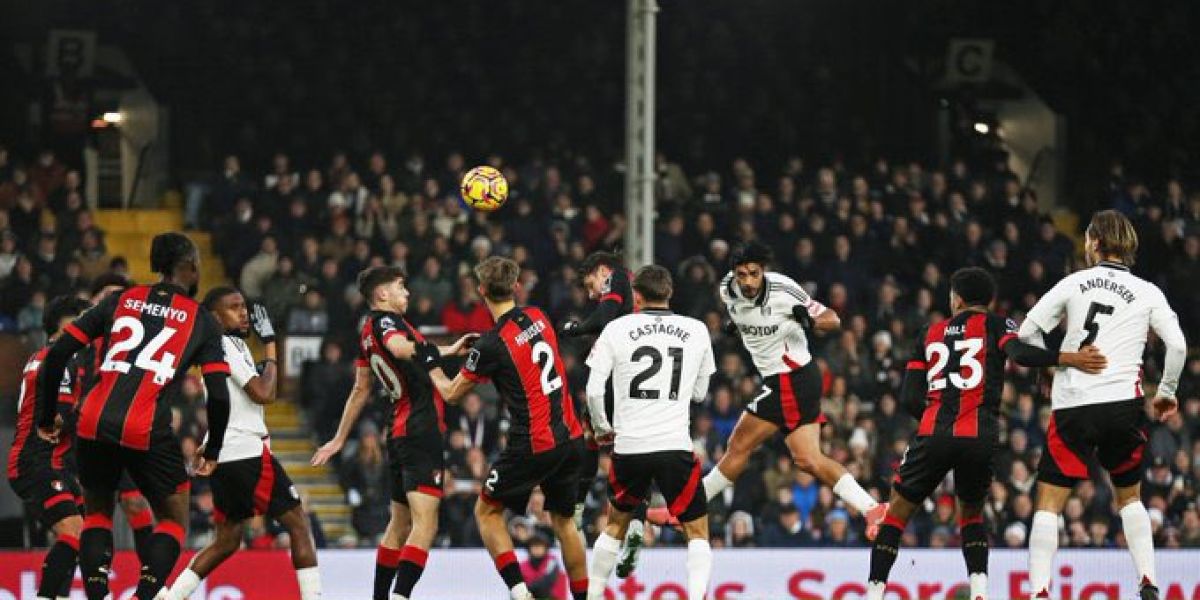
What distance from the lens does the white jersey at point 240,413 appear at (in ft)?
38.3

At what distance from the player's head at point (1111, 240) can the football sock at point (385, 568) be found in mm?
4636

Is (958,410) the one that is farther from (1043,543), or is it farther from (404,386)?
(404,386)

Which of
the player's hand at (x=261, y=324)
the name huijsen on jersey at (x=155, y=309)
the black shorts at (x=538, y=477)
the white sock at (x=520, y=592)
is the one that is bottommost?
the white sock at (x=520, y=592)

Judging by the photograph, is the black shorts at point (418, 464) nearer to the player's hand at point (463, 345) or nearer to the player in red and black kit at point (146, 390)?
the player's hand at point (463, 345)

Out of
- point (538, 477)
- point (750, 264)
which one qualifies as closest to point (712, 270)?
point (750, 264)

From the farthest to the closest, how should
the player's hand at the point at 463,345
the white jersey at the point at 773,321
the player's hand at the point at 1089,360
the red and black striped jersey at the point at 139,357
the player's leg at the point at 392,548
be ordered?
the white jersey at the point at 773,321
the player's leg at the point at 392,548
the player's hand at the point at 463,345
the player's hand at the point at 1089,360
the red and black striped jersey at the point at 139,357

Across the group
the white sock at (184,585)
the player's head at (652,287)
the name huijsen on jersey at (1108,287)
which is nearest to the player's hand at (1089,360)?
the name huijsen on jersey at (1108,287)

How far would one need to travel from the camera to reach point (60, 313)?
39.4ft

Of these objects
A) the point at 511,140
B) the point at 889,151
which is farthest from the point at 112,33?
the point at 889,151

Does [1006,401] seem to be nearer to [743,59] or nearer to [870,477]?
[870,477]

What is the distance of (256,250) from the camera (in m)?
23.3

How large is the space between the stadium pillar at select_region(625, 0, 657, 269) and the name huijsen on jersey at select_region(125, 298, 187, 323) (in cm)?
704

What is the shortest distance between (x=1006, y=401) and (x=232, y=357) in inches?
489

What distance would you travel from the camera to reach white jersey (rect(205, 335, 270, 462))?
11.7 m
